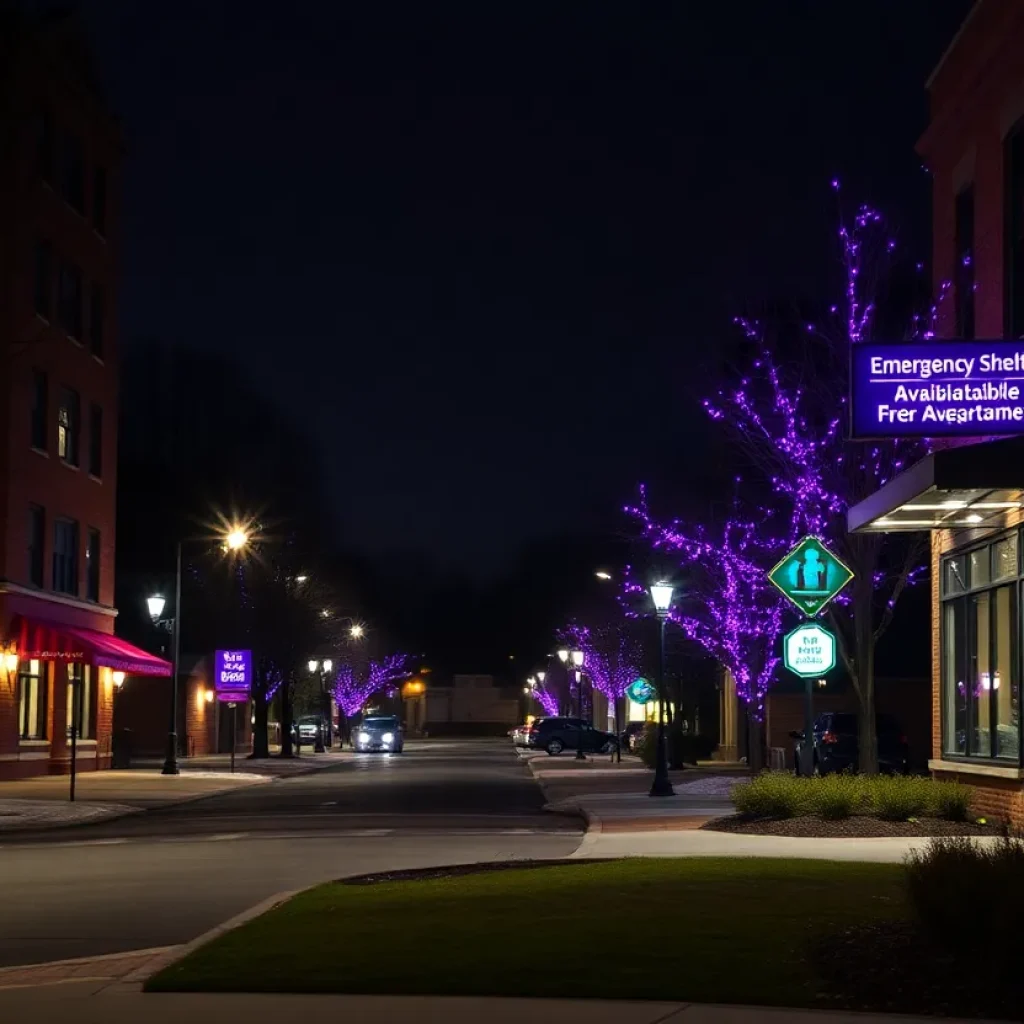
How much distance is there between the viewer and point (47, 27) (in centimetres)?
1330

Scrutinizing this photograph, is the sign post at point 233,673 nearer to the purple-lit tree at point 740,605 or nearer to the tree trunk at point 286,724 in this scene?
the tree trunk at point 286,724

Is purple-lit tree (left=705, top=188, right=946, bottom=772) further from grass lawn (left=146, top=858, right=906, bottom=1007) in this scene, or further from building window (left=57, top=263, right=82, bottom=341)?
building window (left=57, top=263, right=82, bottom=341)

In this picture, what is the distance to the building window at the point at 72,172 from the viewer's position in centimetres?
4725

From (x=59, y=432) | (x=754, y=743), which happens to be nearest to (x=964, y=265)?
(x=754, y=743)

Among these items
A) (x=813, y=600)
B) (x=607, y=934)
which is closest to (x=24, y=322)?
(x=813, y=600)

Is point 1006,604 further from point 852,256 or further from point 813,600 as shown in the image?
point 852,256

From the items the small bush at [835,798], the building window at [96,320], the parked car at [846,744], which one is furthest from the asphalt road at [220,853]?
the building window at [96,320]

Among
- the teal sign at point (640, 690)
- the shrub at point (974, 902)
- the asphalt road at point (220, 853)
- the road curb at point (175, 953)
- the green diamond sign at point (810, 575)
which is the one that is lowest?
the asphalt road at point (220, 853)

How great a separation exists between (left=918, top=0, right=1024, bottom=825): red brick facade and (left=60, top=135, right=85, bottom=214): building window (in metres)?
27.4

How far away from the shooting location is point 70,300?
158 feet

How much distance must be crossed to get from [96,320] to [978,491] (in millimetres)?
35777

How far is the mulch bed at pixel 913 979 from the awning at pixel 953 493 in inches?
350

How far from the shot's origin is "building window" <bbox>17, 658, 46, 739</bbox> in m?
44.0

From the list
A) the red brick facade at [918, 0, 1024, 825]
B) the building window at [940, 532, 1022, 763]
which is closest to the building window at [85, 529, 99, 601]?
the red brick facade at [918, 0, 1024, 825]
